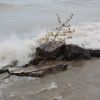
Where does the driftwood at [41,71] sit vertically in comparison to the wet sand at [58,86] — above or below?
above

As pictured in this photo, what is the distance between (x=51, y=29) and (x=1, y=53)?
Answer: 11.7 ft

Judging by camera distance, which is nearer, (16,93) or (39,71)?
(16,93)

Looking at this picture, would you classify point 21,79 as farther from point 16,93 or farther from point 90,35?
point 90,35

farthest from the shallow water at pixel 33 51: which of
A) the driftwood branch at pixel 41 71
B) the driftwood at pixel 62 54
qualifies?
the driftwood at pixel 62 54

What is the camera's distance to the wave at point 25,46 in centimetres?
828

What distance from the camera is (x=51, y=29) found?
1192cm

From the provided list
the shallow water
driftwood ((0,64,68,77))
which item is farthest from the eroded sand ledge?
the shallow water

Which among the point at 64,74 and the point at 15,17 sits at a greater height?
the point at 15,17

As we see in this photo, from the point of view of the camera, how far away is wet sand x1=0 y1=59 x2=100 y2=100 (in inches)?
233

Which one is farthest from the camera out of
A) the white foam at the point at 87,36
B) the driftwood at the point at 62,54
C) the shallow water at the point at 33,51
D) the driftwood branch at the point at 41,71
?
the white foam at the point at 87,36

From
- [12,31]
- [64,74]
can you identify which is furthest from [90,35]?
[64,74]

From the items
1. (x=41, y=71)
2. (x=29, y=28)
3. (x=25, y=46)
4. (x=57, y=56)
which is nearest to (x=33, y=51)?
(x=25, y=46)

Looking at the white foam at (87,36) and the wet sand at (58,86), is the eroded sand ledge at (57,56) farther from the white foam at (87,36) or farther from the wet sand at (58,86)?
the white foam at (87,36)

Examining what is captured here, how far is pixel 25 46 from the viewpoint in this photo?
902 cm
